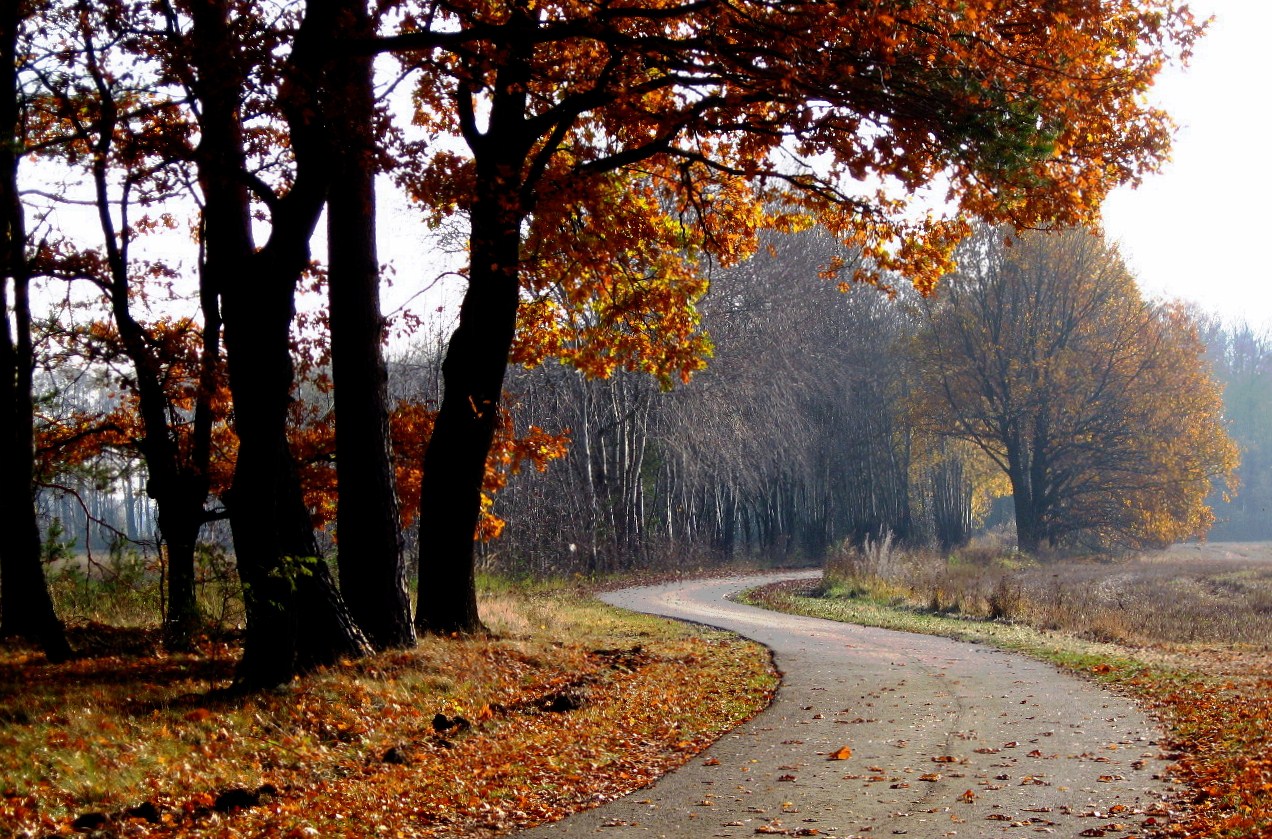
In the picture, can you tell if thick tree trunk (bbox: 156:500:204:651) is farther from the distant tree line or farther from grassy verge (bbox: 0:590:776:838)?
the distant tree line

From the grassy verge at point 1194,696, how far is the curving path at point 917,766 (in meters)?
0.29

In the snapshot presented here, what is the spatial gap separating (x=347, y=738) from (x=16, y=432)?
601 centimetres

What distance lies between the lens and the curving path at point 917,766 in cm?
755

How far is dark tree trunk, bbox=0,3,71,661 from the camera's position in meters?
12.6

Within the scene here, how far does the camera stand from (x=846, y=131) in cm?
1262

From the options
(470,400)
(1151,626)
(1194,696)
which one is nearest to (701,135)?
(470,400)

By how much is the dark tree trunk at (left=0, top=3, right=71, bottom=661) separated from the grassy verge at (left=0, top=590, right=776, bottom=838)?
2.05 feet

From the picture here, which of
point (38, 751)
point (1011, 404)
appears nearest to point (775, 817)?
point (38, 751)

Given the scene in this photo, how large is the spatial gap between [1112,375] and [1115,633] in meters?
26.5

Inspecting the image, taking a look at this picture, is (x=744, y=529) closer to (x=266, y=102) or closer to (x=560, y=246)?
(x=560, y=246)

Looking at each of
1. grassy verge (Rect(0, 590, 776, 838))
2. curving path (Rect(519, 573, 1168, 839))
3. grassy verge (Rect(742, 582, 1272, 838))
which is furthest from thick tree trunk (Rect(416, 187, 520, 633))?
grassy verge (Rect(742, 582, 1272, 838))

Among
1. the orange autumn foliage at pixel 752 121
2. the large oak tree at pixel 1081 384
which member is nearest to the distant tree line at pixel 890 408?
the large oak tree at pixel 1081 384

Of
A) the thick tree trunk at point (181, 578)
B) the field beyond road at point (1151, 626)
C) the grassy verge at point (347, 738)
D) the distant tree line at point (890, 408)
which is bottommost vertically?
the field beyond road at point (1151, 626)

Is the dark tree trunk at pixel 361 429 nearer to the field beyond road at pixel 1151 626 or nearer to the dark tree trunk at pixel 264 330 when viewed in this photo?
the dark tree trunk at pixel 264 330
